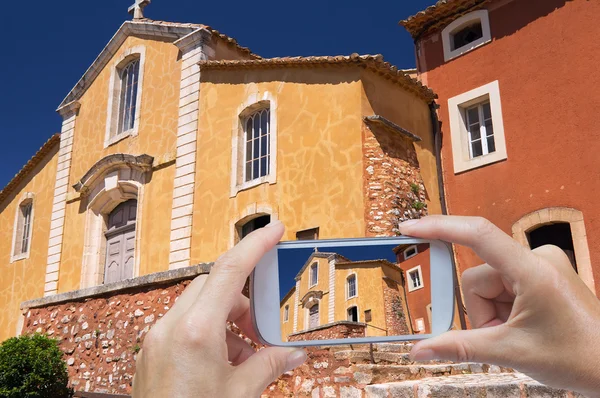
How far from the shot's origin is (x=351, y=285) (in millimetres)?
2033

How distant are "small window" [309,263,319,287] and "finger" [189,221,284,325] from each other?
0.45 m

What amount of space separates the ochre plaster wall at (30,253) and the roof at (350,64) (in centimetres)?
764

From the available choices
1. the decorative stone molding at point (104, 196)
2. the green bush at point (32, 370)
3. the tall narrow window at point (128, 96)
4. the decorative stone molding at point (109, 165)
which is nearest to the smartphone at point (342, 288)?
the green bush at point (32, 370)

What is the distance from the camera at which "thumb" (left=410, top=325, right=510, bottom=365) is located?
1.32m

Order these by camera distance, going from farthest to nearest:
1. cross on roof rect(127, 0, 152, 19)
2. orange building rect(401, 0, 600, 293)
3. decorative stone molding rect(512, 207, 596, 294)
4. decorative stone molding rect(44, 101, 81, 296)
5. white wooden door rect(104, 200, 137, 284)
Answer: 1. cross on roof rect(127, 0, 152, 19)
2. decorative stone molding rect(44, 101, 81, 296)
3. white wooden door rect(104, 200, 137, 284)
4. orange building rect(401, 0, 600, 293)
5. decorative stone molding rect(512, 207, 596, 294)

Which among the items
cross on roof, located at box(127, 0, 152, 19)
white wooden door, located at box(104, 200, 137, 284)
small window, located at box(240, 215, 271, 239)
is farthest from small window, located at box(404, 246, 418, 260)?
cross on roof, located at box(127, 0, 152, 19)

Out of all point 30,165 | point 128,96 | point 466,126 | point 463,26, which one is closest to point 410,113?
point 466,126

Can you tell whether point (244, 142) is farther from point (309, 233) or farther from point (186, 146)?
point (309, 233)

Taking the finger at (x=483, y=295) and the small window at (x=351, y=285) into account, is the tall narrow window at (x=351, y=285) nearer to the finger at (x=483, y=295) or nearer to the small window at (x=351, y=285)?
the small window at (x=351, y=285)

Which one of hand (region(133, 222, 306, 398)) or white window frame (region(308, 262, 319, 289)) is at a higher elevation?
white window frame (region(308, 262, 319, 289))

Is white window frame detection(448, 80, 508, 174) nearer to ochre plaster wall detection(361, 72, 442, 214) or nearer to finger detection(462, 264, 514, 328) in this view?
ochre plaster wall detection(361, 72, 442, 214)

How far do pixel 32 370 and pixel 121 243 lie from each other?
25.1ft

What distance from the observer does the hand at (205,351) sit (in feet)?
3.67

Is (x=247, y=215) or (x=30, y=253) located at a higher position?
(x=30, y=253)
